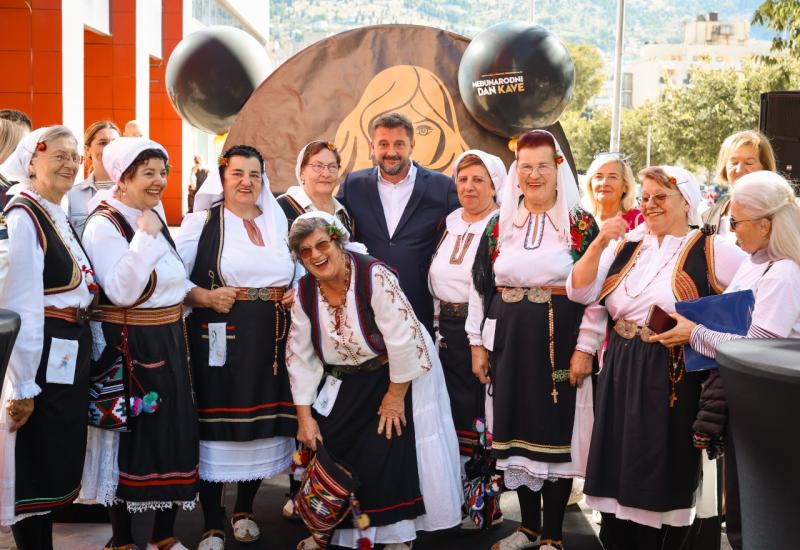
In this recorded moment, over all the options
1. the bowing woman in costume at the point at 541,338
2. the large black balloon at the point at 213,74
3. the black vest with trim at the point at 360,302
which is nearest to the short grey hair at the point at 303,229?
the black vest with trim at the point at 360,302

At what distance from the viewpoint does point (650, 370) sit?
348 centimetres

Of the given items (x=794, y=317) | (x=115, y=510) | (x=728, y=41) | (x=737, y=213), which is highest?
(x=728, y=41)

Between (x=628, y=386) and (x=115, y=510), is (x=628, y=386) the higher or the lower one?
the higher one

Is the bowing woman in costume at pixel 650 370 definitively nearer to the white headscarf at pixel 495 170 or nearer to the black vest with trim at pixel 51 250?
the white headscarf at pixel 495 170

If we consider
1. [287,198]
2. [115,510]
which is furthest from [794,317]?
[115,510]

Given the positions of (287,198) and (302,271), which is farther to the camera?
(287,198)

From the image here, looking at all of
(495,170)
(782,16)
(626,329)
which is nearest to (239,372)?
(495,170)

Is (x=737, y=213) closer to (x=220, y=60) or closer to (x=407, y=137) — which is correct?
(x=407, y=137)

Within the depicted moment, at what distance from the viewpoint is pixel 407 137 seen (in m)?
4.71

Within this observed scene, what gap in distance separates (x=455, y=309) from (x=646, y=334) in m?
1.03

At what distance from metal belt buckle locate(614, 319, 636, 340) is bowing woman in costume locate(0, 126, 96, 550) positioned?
2064mm

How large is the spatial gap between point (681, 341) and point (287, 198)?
209 cm

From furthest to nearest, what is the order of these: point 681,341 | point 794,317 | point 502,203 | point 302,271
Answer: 1. point 302,271
2. point 502,203
3. point 681,341
4. point 794,317

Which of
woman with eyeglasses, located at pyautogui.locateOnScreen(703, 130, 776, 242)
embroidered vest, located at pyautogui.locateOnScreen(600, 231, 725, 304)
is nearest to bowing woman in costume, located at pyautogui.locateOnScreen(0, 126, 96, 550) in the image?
embroidered vest, located at pyautogui.locateOnScreen(600, 231, 725, 304)
